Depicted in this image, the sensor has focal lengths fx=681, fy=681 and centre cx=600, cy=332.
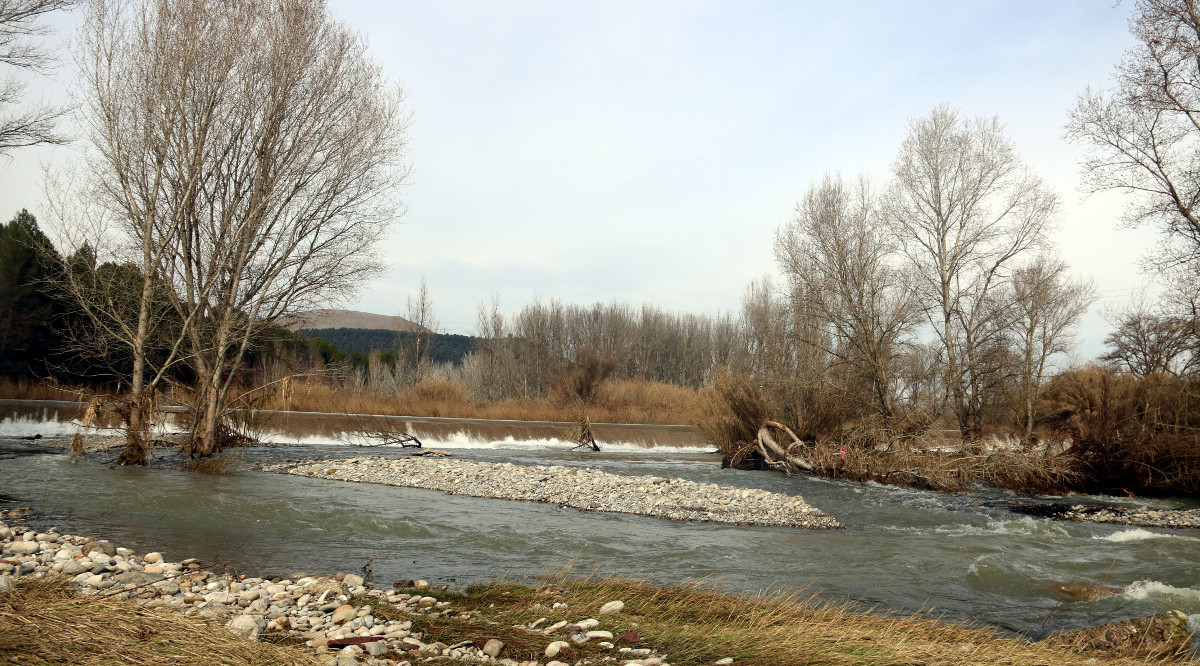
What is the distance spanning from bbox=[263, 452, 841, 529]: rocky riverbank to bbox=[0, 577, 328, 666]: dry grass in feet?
28.6

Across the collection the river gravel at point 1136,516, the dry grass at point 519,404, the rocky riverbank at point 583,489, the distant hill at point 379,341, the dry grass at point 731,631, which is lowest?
the river gravel at point 1136,516

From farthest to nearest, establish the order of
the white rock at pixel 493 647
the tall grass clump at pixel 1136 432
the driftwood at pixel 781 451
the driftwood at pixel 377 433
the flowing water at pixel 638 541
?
1. the driftwood at pixel 377 433
2. the driftwood at pixel 781 451
3. the tall grass clump at pixel 1136 432
4. the flowing water at pixel 638 541
5. the white rock at pixel 493 647

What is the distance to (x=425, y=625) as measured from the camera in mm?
4488

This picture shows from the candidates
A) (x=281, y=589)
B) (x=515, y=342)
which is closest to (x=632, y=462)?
(x=281, y=589)

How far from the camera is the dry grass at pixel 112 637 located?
3.18 metres

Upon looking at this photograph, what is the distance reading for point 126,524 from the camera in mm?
8414

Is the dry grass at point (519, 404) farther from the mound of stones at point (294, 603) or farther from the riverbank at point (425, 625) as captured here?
the mound of stones at point (294, 603)

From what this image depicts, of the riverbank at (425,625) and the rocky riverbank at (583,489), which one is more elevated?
the riverbank at (425,625)

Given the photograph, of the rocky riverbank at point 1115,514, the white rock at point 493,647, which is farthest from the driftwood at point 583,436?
the white rock at point 493,647

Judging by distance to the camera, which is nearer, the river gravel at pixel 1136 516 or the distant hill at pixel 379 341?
the river gravel at pixel 1136 516

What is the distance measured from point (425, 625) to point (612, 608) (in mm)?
1349

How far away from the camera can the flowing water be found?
7.20 meters

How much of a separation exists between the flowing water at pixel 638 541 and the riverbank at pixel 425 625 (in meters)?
1.01

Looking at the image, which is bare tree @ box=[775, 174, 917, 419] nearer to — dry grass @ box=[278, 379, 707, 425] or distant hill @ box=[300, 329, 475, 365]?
dry grass @ box=[278, 379, 707, 425]
